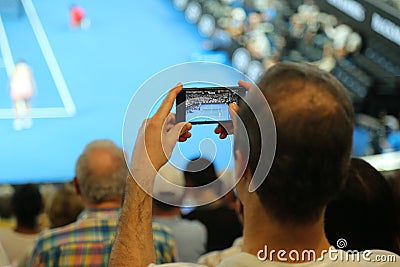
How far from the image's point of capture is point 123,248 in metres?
1.36

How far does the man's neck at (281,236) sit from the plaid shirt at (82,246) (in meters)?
1.07

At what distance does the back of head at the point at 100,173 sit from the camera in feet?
8.16

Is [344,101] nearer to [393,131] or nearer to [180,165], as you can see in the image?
[180,165]

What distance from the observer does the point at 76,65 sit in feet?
29.2

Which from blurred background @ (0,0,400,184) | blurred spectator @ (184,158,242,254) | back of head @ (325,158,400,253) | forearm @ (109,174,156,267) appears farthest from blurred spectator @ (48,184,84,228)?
blurred background @ (0,0,400,184)

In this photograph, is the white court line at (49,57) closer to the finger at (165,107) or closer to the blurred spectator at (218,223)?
the blurred spectator at (218,223)

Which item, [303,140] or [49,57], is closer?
[303,140]

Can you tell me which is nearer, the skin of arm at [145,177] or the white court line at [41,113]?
the skin of arm at [145,177]

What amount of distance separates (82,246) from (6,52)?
701 cm

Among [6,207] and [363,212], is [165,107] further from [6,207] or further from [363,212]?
[6,207]

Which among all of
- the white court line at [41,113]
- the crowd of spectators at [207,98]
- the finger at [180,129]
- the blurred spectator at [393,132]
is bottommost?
the blurred spectator at [393,132]

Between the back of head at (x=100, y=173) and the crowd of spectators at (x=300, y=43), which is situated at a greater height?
the back of head at (x=100, y=173)

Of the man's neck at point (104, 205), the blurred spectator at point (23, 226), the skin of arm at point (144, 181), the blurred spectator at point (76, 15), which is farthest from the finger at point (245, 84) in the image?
the blurred spectator at point (76, 15)

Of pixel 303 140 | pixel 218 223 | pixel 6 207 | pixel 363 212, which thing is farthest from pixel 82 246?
pixel 6 207
